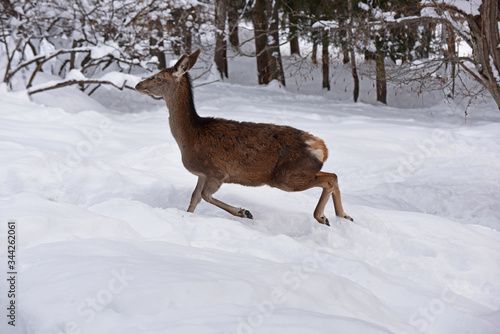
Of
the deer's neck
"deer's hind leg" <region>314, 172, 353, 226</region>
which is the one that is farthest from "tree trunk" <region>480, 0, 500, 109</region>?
the deer's neck

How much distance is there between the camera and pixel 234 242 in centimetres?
452

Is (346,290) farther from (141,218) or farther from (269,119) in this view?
(269,119)

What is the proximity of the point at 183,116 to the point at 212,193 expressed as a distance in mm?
918

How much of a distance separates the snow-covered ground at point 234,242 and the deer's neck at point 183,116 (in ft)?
2.89

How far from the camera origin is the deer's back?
5512 mm

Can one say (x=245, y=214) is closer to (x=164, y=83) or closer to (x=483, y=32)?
(x=164, y=83)

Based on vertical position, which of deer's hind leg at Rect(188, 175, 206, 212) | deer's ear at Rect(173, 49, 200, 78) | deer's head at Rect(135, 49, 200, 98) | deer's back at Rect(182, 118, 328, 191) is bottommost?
deer's hind leg at Rect(188, 175, 206, 212)

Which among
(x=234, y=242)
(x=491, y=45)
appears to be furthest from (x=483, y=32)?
(x=234, y=242)

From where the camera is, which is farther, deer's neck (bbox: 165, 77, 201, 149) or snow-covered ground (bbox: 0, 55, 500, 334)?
deer's neck (bbox: 165, 77, 201, 149)

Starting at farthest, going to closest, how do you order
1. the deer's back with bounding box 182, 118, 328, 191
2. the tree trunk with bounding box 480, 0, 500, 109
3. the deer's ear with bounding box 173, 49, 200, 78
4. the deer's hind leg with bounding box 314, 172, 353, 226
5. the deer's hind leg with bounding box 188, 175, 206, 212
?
the tree trunk with bounding box 480, 0, 500, 109
the deer's hind leg with bounding box 188, 175, 206, 212
the deer's ear with bounding box 173, 49, 200, 78
the deer's hind leg with bounding box 314, 172, 353, 226
the deer's back with bounding box 182, 118, 328, 191

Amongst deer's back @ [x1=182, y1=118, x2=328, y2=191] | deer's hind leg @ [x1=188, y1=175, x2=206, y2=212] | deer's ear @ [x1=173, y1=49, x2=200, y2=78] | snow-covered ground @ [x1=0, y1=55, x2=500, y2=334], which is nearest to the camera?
snow-covered ground @ [x1=0, y1=55, x2=500, y2=334]

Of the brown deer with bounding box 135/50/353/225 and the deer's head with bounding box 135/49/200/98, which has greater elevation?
the deer's head with bounding box 135/49/200/98

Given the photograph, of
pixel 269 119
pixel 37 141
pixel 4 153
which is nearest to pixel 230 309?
pixel 4 153

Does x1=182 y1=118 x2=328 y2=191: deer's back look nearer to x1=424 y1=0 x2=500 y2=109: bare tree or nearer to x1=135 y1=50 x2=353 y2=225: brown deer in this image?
x1=135 y1=50 x2=353 y2=225: brown deer
